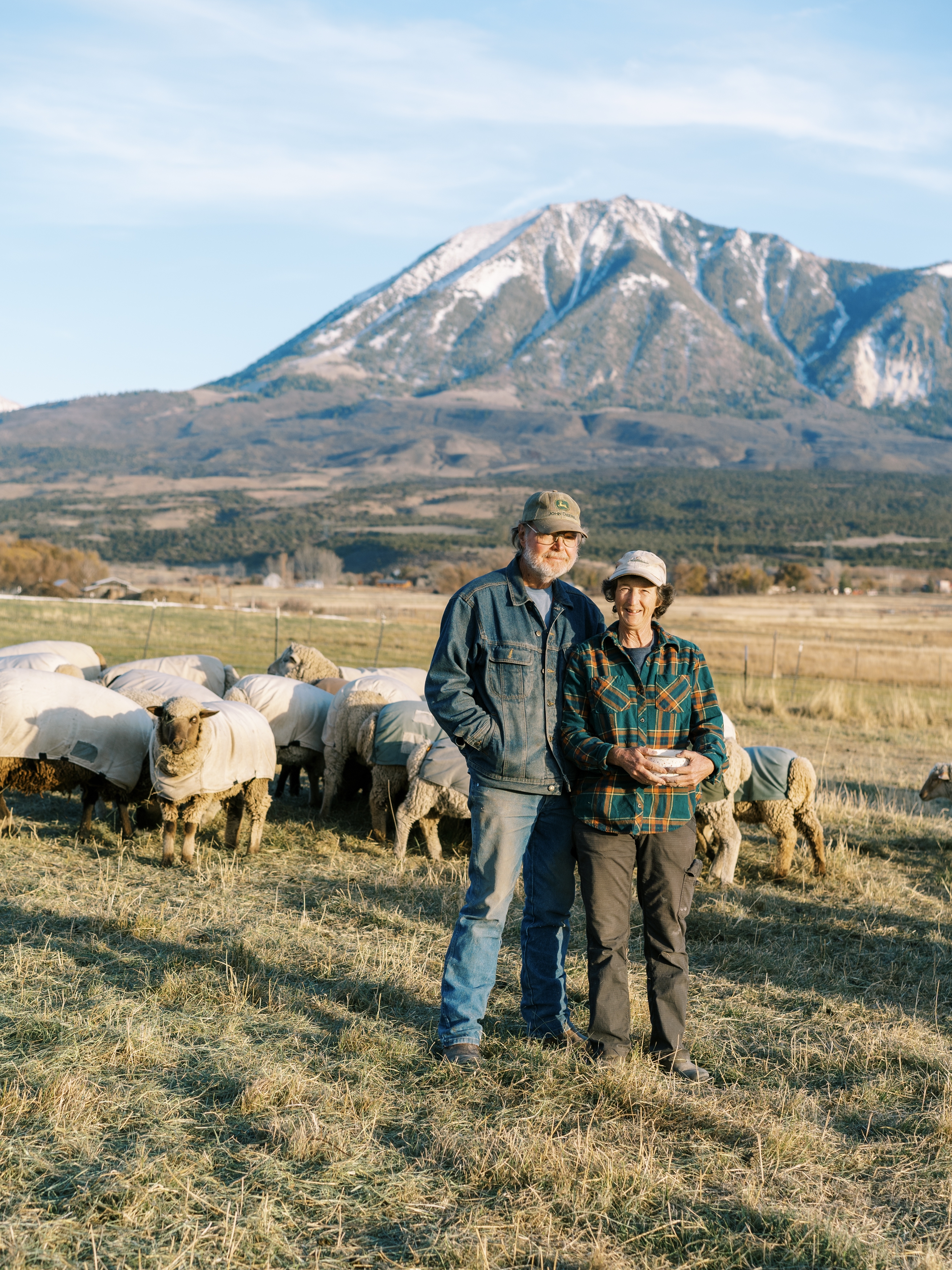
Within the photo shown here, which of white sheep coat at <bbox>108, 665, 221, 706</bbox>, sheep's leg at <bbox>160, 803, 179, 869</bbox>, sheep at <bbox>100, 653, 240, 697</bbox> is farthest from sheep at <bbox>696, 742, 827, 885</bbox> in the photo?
sheep at <bbox>100, 653, 240, 697</bbox>

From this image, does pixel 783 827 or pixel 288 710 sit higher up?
pixel 288 710

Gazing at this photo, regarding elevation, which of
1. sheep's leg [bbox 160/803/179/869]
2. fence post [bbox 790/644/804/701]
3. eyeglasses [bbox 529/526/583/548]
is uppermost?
eyeglasses [bbox 529/526/583/548]

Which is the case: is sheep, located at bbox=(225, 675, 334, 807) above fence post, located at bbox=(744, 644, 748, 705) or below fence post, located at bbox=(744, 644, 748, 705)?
above

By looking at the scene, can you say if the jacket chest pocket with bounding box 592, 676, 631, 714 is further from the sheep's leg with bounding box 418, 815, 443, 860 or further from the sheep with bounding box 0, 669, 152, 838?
the sheep with bounding box 0, 669, 152, 838

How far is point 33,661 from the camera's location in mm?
11227

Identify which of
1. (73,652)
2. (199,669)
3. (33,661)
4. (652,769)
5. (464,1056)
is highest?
(652,769)

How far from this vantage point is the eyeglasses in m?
4.97

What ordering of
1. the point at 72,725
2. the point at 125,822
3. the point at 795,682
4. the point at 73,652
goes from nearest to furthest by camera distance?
the point at 72,725, the point at 125,822, the point at 73,652, the point at 795,682

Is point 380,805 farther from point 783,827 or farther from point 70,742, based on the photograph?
point 783,827

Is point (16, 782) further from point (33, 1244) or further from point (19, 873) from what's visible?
point (33, 1244)

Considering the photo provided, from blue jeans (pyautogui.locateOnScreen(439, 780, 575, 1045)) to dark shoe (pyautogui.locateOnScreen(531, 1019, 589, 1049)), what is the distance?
2 centimetres

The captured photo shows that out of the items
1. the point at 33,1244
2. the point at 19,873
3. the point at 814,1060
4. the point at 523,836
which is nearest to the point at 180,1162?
the point at 33,1244

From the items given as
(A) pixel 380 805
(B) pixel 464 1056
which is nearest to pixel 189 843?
(A) pixel 380 805

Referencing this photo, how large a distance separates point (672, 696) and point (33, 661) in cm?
832
